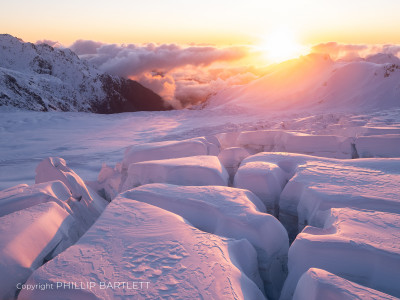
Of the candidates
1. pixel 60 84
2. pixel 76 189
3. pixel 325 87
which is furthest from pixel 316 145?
pixel 60 84

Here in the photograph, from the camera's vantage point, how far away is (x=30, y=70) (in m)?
67.4

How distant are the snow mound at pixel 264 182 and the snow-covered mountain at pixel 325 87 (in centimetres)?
1390

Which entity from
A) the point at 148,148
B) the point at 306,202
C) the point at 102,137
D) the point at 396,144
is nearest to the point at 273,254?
the point at 306,202

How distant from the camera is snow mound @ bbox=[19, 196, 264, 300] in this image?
4.91ft

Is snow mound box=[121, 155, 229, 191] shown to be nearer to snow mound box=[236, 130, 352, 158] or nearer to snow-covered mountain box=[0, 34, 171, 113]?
snow mound box=[236, 130, 352, 158]

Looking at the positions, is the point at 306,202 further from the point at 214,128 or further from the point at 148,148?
Answer: the point at 214,128

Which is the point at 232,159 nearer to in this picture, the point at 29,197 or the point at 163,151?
the point at 163,151

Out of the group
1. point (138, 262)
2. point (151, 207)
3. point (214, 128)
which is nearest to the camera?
point (138, 262)

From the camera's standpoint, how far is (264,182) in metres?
3.09

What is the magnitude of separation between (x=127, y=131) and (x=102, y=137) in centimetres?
162

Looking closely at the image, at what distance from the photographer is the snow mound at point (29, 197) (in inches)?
98.5

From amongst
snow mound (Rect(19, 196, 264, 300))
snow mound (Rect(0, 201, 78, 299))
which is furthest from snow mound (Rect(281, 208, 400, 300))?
snow mound (Rect(0, 201, 78, 299))

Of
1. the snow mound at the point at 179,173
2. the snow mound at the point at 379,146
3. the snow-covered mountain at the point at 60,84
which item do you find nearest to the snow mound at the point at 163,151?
the snow mound at the point at 179,173

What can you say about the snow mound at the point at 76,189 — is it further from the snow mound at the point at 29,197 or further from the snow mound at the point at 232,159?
the snow mound at the point at 232,159
